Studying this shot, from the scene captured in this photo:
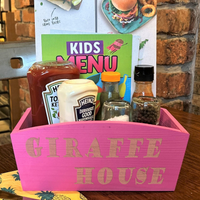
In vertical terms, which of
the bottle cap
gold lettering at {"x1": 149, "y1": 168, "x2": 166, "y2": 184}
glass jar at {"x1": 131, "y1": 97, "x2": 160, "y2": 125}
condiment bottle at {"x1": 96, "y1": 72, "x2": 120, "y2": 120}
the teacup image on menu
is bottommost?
gold lettering at {"x1": 149, "y1": 168, "x2": 166, "y2": 184}

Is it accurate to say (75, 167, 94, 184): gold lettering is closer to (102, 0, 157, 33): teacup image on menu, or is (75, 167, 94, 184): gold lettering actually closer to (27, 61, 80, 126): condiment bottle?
(27, 61, 80, 126): condiment bottle

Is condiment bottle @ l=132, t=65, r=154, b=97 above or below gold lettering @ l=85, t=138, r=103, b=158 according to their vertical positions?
above

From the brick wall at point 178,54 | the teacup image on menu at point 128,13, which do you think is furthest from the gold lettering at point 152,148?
the brick wall at point 178,54

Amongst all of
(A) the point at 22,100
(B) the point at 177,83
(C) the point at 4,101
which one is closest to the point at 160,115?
(B) the point at 177,83

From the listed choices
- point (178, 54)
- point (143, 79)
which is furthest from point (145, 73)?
point (178, 54)

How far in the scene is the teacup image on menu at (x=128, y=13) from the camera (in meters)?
0.58

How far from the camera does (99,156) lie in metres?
0.41

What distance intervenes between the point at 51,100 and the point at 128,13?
29 cm

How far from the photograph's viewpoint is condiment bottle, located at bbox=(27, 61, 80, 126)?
480mm

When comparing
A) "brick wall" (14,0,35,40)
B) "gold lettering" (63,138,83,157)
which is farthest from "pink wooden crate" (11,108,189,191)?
"brick wall" (14,0,35,40)

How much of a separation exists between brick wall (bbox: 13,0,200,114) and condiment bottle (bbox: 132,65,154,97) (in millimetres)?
500

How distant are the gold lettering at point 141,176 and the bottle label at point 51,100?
0.19 meters

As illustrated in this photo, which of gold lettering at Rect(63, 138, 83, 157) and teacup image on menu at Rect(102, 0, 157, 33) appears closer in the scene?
gold lettering at Rect(63, 138, 83, 157)

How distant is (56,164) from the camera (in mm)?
419
